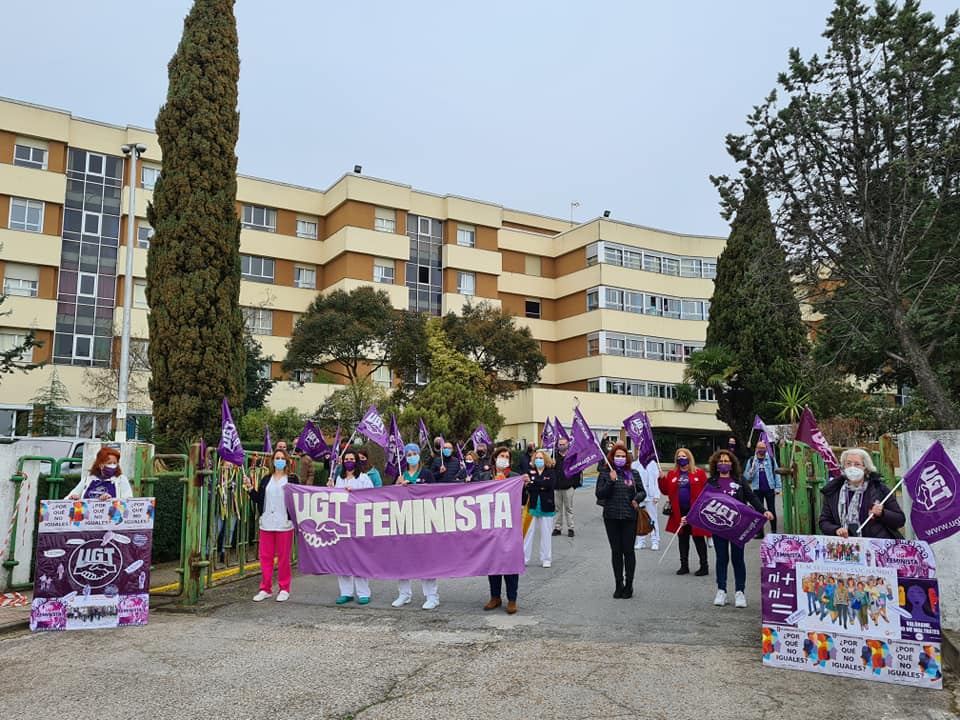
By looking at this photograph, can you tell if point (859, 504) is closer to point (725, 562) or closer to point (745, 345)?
point (725, 562)

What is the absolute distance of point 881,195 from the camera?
21.0 metres

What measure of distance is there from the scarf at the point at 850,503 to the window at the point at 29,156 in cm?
4206

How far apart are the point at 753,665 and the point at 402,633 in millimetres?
3362

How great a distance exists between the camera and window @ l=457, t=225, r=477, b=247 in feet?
171

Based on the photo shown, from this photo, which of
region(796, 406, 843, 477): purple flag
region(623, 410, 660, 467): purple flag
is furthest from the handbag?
region(796, 406, 843, 477): purple flag

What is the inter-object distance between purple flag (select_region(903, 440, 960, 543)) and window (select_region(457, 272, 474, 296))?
148ft

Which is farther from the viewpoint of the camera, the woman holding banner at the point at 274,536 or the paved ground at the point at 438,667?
the woman holding banner at the point at 274,536

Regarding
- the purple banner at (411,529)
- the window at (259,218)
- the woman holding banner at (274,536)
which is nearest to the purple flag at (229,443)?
the woman holding banner at (274,536)

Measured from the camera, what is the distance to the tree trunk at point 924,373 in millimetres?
19109

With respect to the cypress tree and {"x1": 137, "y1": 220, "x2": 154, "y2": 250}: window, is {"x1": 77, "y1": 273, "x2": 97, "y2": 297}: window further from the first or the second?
the cypress tree

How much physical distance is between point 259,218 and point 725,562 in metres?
42.3

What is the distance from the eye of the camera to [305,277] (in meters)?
48.6

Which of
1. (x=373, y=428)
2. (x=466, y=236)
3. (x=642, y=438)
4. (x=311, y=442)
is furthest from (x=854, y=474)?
(x=466, y=236)

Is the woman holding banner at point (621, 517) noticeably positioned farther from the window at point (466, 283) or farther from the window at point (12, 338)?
the window at point (466, 283)
